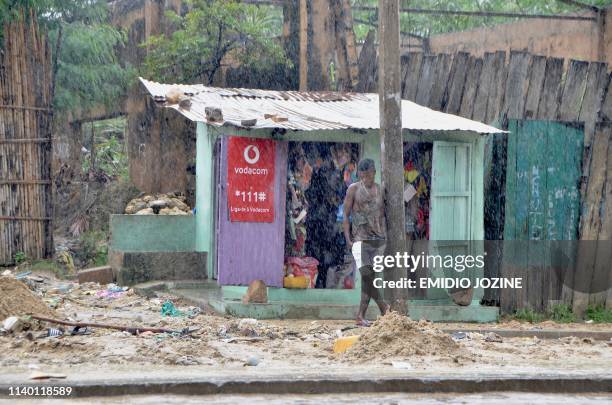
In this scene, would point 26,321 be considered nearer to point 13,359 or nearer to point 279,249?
point 13,359

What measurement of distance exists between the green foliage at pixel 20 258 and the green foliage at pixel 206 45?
13.1ft

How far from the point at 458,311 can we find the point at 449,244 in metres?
0.86

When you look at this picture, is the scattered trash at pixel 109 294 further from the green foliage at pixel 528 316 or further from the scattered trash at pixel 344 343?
the green foliage at pixel 528 316

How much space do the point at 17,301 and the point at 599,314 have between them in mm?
7150

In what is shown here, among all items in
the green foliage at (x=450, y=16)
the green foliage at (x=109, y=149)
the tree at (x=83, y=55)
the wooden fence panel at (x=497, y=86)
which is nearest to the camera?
the wooden fence panel at (x=497, y=86)

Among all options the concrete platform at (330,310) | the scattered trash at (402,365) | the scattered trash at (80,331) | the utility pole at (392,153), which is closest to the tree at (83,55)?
the concrete platform at (330,310)

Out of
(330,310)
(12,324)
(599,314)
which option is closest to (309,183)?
(330,310)

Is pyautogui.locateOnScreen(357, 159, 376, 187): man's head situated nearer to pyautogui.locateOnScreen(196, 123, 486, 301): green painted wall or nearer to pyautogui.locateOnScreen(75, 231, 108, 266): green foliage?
pyautogui.locateOnScreen(196, 123, 486, 301): green painted wall

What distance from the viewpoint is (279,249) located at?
11.5 metres

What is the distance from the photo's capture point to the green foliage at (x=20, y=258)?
45.7ft

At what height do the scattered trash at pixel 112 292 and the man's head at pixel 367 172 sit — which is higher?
the man's head at pixel 367 172

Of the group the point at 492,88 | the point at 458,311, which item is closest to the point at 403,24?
the point at 492,88

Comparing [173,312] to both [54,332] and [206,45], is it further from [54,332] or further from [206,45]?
[206,45]

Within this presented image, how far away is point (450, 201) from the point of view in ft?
39.2
